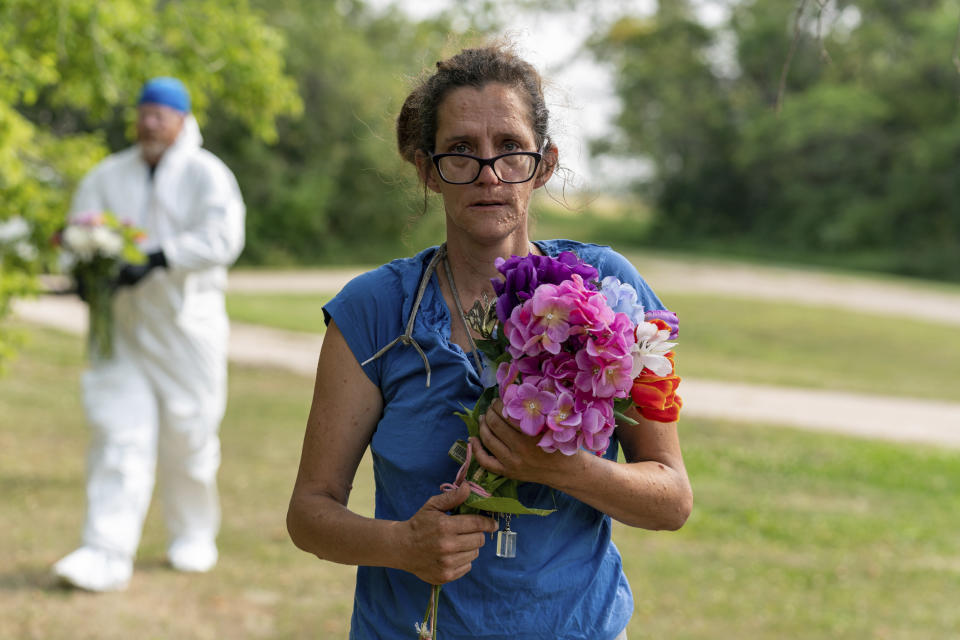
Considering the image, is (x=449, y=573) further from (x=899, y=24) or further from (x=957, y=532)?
(x=899, y=24)

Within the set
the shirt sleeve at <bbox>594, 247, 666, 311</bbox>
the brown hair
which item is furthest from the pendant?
the brown hair

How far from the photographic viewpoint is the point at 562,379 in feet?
6.48

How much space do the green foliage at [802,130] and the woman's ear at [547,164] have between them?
3108 centimetres

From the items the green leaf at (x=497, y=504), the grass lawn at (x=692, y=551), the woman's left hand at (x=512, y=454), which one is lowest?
the grass lawn at (x=692, y=551)

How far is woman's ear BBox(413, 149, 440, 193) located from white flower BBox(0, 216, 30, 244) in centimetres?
491

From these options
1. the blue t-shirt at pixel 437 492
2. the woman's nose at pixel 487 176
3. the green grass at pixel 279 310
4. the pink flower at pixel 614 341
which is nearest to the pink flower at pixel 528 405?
the pink flower at pixel 614 341

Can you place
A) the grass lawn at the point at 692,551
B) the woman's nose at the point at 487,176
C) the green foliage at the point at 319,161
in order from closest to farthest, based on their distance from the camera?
the woman's nose at the point at 487,176, the grass lawn at the point at 692,551, the green foliage at the point at 319,161

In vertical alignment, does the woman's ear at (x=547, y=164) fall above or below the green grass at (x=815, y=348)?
above

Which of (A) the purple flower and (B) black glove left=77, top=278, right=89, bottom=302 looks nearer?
(A) the purple flower

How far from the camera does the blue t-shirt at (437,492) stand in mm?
2229

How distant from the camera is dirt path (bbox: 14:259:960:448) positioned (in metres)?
12.3

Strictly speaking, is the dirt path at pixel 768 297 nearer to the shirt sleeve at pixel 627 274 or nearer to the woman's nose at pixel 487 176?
the shirt sleeve at pixel 627 274

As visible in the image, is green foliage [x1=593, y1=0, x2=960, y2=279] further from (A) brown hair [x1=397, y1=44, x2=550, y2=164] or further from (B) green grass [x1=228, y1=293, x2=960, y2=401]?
(A) brown hair [x1=397, y1=44, x2=550, y2=164]

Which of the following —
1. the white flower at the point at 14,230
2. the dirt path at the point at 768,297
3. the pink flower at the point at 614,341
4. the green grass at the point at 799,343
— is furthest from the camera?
the green grass at the point at 799,343
